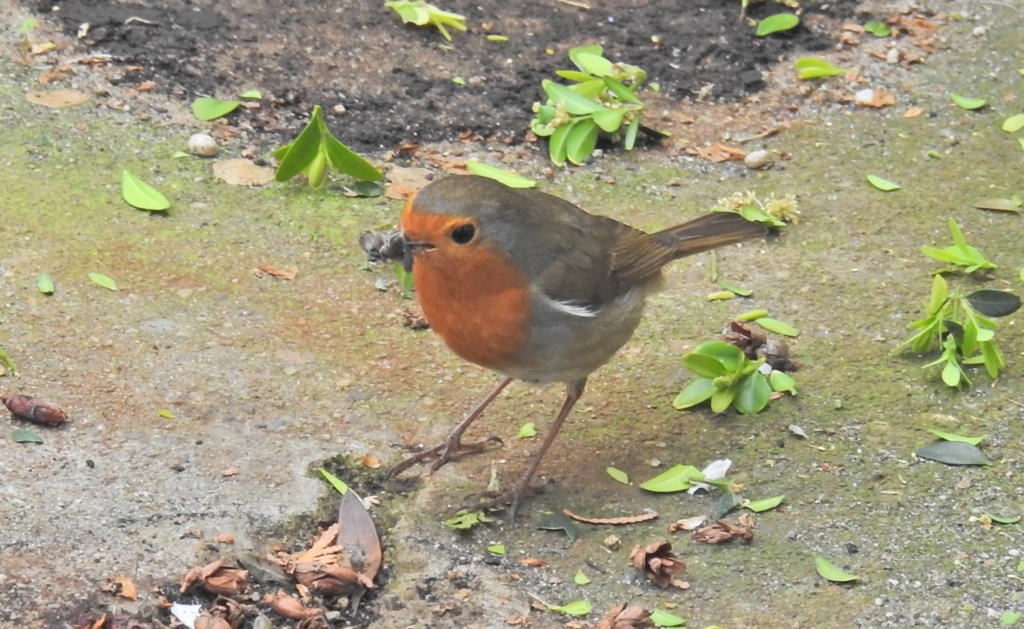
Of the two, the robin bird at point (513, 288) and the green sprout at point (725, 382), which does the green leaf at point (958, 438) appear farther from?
the robin bird at point (513, 288)

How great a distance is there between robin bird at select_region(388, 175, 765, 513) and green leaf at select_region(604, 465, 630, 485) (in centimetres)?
20

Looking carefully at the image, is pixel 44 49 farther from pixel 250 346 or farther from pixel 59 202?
pixel 250 346

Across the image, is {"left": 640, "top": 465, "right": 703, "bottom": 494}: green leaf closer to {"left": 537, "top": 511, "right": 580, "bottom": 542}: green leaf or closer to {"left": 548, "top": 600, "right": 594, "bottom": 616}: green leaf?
{"left": 537, "top": 511, "right": 580, "bottom": 542}: green leaf

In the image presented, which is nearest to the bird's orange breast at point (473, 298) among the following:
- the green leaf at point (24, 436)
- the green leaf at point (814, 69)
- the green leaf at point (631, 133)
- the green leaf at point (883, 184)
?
the green leaf at point (24, 436)

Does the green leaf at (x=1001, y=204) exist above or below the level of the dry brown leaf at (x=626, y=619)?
above

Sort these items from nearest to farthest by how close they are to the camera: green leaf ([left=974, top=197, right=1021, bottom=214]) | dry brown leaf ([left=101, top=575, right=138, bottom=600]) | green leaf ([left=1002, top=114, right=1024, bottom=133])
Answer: dry brown leaf ([left=101, top=575, right=138, bottom=600]) < green leaf ([left=974, top=197, right=1021, bottom=214]) < green leaf ([left=1002, top=114, right=1024, bottom=133])

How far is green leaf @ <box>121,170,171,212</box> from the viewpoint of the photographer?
4.80 meters

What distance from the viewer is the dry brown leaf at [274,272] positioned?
4.61 m

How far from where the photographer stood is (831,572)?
3.43 metres

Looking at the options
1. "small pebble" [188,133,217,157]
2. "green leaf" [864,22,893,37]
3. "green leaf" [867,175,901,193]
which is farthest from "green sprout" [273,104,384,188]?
"green leaf" [864,22,893,37]

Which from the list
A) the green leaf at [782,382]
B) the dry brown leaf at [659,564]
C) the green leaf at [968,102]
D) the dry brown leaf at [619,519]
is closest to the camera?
the dry brown leaf at [659,564]

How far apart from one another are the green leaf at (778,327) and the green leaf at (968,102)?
6.03 feet

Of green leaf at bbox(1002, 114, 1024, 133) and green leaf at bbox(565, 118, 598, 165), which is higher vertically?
green leaf at bbox(1002, 114, 1024, 133)

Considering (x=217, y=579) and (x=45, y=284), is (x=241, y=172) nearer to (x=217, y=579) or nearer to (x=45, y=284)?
(x=45, y=284)
